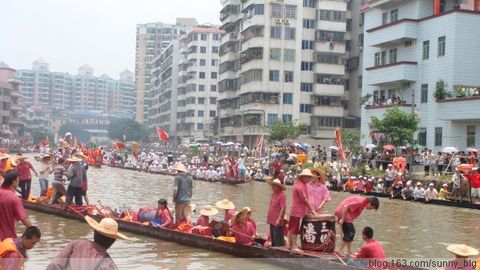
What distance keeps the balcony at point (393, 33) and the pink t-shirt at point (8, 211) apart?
1420 inches

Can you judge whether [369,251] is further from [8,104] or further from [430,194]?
[8,104]

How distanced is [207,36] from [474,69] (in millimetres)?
62040

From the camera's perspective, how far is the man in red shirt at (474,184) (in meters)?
27.1

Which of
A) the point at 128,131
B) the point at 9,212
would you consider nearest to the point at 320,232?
the point at 9,212

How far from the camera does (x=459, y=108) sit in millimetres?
35969

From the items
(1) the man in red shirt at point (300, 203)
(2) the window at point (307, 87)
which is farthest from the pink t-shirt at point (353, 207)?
(2) the window at point (307, 87)

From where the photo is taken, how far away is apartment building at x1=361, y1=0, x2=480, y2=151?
37.1 m

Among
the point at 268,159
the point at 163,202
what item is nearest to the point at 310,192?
the point at 163,202

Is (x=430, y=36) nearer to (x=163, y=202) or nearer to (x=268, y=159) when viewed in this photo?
(x=268, y=159)

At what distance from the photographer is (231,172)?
A: 128 ft

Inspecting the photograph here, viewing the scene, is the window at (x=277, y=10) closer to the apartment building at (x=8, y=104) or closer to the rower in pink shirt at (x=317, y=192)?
the apartment building at (x=8, y=104)

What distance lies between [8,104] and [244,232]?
322 feet

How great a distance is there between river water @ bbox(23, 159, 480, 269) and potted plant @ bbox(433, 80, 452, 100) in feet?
33.4

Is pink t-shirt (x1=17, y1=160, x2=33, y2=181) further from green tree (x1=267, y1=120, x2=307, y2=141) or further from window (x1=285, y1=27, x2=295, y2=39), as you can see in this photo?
window (x1=285, y1=27, x2=295, y2=39)
